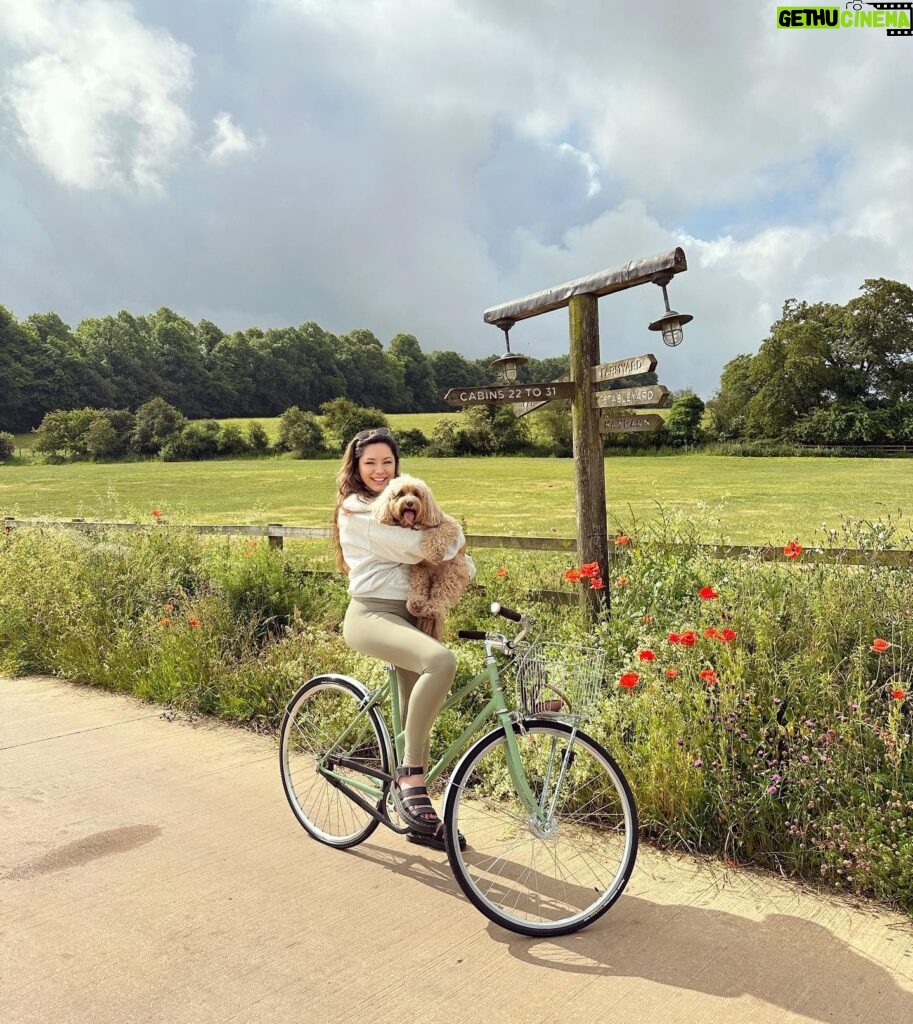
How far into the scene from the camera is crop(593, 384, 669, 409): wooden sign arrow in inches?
194

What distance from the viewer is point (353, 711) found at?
13.6 ft

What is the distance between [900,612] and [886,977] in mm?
2070

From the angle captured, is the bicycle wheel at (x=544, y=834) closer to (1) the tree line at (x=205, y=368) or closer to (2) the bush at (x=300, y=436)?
(2) the bush at (x=300, y=436)

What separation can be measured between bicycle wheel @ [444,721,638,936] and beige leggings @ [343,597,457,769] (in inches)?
10.4

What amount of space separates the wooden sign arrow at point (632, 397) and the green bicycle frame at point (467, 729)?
7.10 feet

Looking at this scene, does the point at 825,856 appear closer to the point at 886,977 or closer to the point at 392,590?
the point at 886,977

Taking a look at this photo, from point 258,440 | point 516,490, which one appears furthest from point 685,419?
point 258,440

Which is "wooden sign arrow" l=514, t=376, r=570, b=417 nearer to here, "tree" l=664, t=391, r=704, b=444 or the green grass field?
the green grass field

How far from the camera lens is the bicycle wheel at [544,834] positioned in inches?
123

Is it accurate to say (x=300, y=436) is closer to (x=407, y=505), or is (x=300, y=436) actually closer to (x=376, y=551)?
(x=376, y=551)

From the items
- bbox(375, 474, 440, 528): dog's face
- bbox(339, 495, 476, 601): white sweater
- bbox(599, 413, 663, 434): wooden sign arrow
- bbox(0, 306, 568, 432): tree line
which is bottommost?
bbox(339, 495, 476, 601): white sweater

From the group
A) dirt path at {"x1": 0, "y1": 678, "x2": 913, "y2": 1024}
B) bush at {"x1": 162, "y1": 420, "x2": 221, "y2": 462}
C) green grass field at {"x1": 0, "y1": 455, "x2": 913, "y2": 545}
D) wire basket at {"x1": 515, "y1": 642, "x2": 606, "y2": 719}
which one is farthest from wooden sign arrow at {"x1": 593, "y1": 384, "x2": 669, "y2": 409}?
bush at {"x1": 162, "y1": 420, "x2": 221, "y2": 462}

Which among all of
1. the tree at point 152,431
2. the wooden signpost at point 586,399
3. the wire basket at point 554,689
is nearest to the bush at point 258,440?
the tree at point 152,431

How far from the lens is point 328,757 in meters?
3.94
